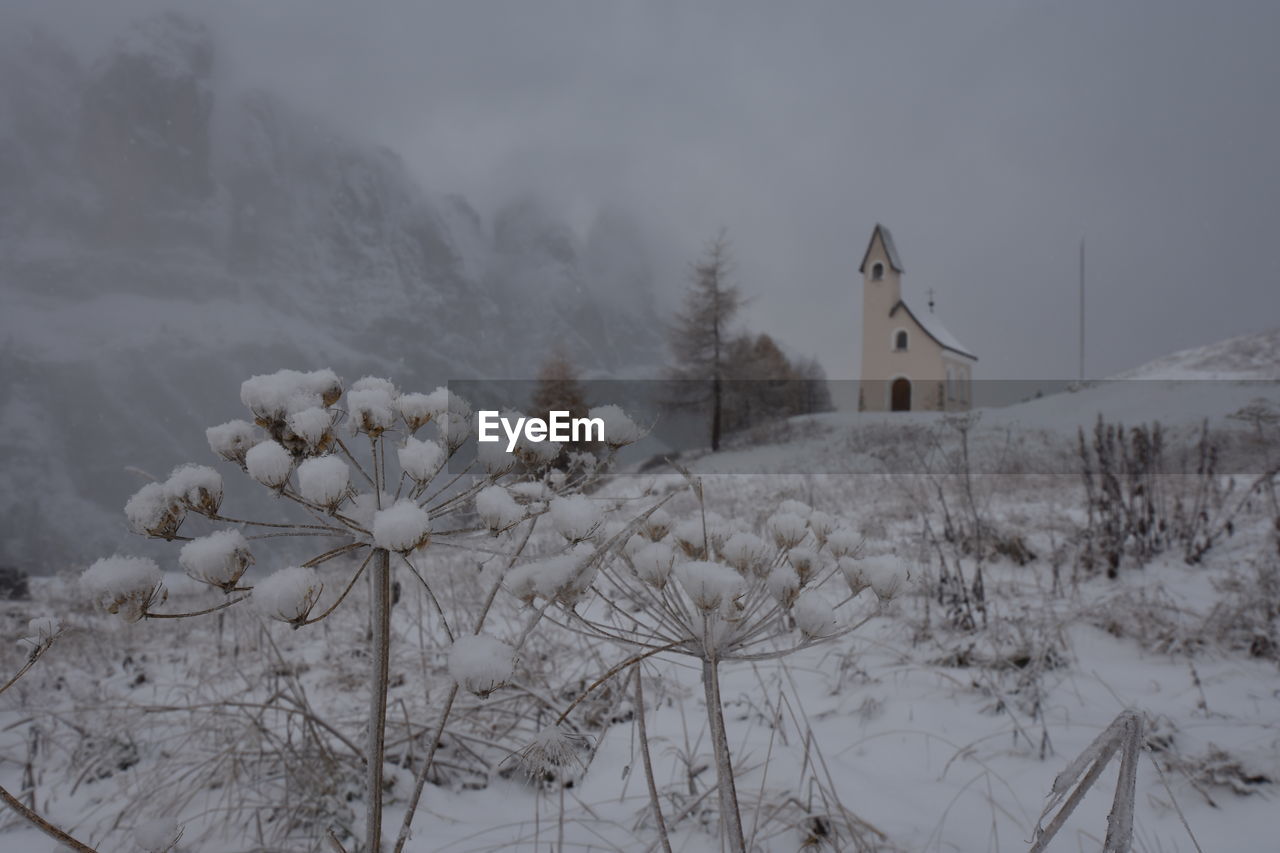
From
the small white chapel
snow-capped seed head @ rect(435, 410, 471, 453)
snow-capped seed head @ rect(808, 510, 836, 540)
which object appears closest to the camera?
snow-capped seed head @ rect(435, 410, 471, 453)

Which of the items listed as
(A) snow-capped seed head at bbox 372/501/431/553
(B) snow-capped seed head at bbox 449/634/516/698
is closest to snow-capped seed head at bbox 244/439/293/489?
(A) snow-capped seed head at bbox 372/501/431/553

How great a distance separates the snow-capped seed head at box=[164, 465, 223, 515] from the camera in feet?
2.92

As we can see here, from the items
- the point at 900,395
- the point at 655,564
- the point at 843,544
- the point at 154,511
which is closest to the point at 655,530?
the point at 655,564

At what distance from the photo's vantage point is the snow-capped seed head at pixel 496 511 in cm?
87

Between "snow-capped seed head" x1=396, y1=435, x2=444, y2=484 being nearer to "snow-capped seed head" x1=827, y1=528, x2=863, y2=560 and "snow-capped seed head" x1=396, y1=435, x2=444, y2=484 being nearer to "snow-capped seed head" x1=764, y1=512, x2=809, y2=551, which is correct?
"snow-capped seed head" x1=764, y1=512, x2=809, y2=551

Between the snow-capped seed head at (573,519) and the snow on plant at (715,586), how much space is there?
1 cm

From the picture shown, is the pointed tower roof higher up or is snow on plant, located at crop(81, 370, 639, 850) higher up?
the pointed tower roof

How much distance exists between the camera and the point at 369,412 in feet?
3.32

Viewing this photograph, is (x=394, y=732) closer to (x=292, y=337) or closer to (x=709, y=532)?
(x=709, y=532)

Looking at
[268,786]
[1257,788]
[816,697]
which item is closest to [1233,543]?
[1257,788]

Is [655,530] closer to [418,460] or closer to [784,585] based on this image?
[784,585]

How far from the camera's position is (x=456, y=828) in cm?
161

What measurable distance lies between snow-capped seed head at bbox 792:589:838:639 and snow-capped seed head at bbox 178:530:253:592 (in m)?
0.87

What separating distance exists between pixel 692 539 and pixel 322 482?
738 mm
